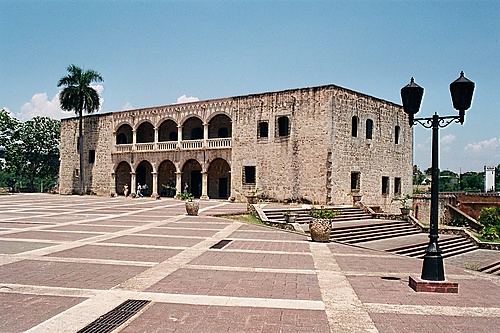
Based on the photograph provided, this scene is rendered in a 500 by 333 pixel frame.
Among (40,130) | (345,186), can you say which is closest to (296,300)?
(345,186)

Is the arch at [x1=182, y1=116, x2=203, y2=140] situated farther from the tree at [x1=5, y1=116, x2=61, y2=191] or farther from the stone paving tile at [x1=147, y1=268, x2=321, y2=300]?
the stone paving tile at [x1=147, y1=268, x2=321, y2=300]

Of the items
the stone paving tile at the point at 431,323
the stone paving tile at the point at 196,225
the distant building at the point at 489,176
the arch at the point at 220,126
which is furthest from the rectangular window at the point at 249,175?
the distant building at the point at 489,176

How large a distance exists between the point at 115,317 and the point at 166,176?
1260 inches

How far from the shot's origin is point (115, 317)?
5863mm

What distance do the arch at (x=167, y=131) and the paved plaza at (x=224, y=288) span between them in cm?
2428

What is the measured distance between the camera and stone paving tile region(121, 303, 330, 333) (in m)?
5.46

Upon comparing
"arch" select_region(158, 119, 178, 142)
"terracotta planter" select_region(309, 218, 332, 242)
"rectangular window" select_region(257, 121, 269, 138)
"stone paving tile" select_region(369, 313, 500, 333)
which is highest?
"arch" select_region(158, 119, 178, 142)

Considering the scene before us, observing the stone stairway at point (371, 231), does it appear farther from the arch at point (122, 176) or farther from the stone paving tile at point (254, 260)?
the arch at point (122, 176)

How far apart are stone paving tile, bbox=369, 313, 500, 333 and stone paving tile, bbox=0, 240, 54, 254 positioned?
8.78m

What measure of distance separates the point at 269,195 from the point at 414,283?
2103 centimetres

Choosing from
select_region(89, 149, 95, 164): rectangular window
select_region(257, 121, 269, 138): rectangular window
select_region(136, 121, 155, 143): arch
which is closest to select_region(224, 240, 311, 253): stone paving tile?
select_region(257, 121, 269, 138): rectangular window

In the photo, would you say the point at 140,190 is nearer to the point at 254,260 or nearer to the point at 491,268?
the point at 254,260

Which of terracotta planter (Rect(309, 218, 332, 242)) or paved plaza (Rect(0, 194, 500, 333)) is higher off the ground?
terracotta planter (Rect(309, 218, 332, 242))

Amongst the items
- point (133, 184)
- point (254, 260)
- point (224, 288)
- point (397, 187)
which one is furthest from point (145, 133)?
point (224, 288)
